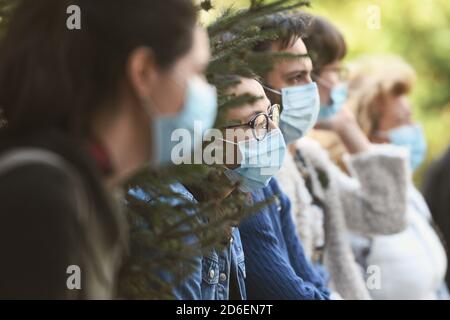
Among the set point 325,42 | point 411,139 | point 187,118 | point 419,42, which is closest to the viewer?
point 187,118

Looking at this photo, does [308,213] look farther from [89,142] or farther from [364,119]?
[89,142]

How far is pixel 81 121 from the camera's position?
7.78 feet

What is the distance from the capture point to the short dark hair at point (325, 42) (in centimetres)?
630

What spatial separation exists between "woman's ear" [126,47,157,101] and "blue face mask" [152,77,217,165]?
0.20ft

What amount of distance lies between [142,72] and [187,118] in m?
0.15

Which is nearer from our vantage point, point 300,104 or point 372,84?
point 300,104

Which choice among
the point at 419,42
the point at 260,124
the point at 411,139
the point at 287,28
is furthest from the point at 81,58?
the point at 419,42

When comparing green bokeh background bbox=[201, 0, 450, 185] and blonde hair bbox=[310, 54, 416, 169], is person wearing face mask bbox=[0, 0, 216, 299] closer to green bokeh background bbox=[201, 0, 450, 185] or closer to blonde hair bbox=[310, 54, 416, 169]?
blonde hair bbox=[310, 54, 416, 169]

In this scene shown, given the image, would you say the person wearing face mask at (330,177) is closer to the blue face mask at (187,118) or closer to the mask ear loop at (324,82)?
the mask ear loop at (324,82)

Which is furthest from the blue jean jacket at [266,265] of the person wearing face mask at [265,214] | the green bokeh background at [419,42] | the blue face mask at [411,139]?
the green bokeh background at [419,42]

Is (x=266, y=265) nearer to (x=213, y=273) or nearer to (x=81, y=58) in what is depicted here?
(x=213, y=273)

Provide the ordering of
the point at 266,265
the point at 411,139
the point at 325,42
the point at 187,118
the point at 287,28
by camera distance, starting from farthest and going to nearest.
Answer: the point at 411,139 < the point at 325,42 < the point at 266,265 < the point at 287,28 < the point at 187,118

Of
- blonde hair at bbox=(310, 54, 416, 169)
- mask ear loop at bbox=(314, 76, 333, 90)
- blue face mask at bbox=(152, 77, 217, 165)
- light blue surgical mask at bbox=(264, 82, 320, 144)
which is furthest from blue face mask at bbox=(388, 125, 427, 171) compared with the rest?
blue face mask at bbox=(152, 77, 217, 165)

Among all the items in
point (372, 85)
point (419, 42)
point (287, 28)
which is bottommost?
point (287, 28)
